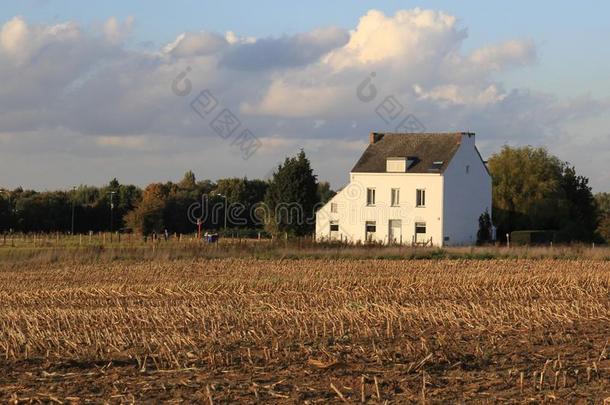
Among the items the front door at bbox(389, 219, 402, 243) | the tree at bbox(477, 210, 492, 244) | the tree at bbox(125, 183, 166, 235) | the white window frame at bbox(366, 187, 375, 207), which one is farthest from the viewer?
the tree at bbox(125, 183, 166, 235)

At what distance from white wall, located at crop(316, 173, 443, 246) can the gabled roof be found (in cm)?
74

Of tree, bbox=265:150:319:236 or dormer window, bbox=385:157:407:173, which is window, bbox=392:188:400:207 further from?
tree, bbox=265:150:319:236

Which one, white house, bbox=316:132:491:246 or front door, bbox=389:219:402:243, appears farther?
front door, bbox=389:219:402:243

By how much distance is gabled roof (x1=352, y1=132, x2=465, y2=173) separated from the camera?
2729 inches

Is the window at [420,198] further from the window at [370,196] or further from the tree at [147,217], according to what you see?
the tree at [147,217]

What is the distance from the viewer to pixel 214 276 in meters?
37.2

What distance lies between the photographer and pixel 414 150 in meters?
71.4

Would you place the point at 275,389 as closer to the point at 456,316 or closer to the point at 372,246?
the point at 456,316

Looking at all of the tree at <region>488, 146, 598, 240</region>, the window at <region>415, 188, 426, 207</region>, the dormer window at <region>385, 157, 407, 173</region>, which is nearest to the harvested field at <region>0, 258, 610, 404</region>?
the window at <region>415, 188, 426, 207</region>

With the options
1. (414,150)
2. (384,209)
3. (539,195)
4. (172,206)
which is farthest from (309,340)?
(172,206)

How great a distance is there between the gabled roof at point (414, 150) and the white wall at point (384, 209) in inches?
29.1

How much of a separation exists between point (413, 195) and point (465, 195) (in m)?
4.24

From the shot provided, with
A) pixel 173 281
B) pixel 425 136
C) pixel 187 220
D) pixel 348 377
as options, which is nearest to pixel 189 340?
pixel 348 377

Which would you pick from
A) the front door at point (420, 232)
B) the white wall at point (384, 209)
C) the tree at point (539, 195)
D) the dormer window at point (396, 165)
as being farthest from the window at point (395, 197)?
the tree at point (539, 195)
